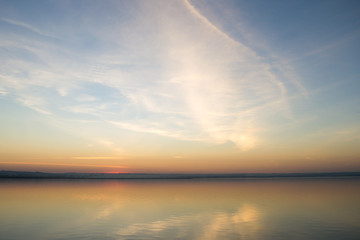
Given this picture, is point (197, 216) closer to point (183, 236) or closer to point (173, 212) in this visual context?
point (173, 212)

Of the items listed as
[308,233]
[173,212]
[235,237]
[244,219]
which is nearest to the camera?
[235,237]

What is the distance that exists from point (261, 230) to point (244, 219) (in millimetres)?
4612

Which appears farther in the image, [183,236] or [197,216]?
[197,216]

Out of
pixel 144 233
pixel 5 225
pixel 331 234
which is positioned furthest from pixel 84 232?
pixel 331 234

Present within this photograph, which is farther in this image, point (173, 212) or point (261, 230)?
point (173, 212)

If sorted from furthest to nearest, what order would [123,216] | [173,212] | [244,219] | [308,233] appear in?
[173,212], [123,216], [244,219], [308,233]

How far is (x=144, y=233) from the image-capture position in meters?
19.5

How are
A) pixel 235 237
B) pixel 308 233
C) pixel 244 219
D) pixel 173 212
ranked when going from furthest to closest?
1. pixel 173 212
2. pixel 244 219
3. pixel 308 233
4. pixel 235 237

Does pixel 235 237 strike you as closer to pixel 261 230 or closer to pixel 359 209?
pixel 261 230

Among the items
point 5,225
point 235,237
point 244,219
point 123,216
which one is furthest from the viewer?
point 123,216

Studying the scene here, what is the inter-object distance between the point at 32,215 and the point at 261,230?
22.4 meters

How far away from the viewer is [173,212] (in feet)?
96.9

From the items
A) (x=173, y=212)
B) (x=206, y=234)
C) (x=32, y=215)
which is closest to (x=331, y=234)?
(x=206, y=234)

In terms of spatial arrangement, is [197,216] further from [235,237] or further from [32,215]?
[32,215]
